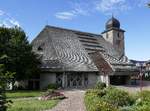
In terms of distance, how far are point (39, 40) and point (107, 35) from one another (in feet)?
52.8

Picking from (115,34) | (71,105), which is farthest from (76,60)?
(71,105)

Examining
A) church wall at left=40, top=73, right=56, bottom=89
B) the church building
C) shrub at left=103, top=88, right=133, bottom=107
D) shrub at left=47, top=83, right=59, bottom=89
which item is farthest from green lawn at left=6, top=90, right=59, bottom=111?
the church building

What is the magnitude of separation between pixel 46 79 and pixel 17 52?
268 inches

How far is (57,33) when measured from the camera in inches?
1652

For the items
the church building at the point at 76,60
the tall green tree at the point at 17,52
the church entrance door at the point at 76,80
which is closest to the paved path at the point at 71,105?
the tall green tree at the point at 17,52

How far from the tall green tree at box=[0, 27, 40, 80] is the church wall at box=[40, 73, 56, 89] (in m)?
3.24

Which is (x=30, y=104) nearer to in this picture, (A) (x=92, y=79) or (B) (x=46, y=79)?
(B) (x=46, y=79)

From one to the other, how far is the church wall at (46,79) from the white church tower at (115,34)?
18907 millimetres

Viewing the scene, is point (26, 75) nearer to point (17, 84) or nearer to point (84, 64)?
point (17, 84)

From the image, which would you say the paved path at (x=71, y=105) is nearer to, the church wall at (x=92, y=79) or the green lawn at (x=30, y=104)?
the green lawn at (x=30, y=104)

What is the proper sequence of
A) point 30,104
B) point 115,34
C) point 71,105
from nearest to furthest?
point 71,105 → point 30,104 → point 115,34

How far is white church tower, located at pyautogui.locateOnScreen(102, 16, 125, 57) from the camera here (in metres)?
50.4

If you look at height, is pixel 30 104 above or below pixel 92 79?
below

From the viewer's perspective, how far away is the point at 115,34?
167ft
